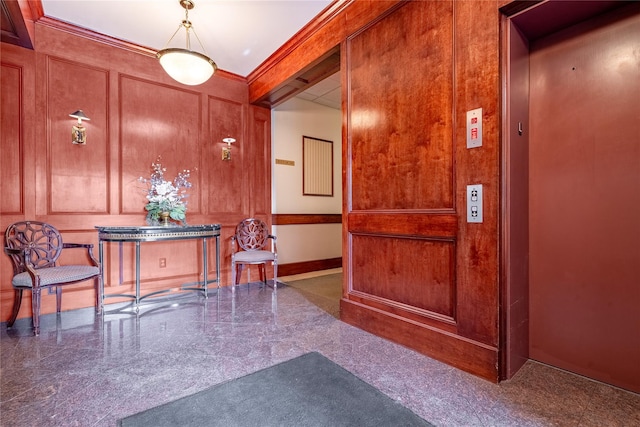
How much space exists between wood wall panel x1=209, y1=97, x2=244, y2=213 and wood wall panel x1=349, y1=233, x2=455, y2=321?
2.38m

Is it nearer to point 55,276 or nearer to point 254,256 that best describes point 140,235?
point 55,276

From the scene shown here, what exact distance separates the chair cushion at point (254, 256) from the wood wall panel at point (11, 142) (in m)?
2.35

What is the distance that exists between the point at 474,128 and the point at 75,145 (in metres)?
4.16

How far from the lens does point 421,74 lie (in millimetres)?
2328

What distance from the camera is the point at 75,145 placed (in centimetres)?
343

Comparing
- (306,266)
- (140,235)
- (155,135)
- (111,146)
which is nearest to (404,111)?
(140,235)

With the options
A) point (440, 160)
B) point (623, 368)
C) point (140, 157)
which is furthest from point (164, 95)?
point (623, 368)

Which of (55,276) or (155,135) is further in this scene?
(155,135)

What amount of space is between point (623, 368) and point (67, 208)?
5118mm

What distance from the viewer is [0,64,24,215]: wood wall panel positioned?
10.1ft

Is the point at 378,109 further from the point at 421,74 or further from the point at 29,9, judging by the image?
the point at 29,9

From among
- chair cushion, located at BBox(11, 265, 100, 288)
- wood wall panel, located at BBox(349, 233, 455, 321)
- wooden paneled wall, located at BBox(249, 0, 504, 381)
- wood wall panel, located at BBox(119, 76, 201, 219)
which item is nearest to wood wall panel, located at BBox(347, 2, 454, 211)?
wooden paneled wall, located at BBox(249, 0, 504, 381)

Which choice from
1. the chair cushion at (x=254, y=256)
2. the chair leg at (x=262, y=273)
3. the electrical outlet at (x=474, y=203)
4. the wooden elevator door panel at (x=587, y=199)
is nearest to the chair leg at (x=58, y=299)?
the chair cushion at (x=254, y=256)

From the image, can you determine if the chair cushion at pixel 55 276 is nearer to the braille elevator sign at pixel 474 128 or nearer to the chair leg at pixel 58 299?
the chair leg at pixel 58 299
